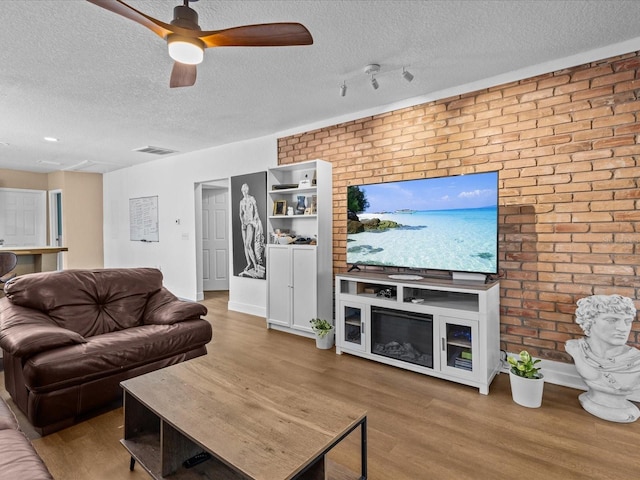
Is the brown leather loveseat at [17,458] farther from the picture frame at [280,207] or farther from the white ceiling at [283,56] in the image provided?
the picture frame at [280,207]

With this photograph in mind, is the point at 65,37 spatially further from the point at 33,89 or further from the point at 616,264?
the point at 616,264

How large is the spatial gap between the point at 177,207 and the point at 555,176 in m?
5.55

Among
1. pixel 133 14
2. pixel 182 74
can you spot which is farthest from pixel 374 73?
pixel 133 14

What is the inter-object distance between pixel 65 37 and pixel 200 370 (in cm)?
242

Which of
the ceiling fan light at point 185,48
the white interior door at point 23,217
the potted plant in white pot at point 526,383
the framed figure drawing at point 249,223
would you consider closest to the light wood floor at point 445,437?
the potted plant in white pot at point 526,383

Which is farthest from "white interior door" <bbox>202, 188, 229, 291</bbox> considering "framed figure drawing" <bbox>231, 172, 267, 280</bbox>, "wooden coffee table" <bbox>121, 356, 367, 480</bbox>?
"wooden coffee table" <bbox>121, 356, 367, 480</bbox>

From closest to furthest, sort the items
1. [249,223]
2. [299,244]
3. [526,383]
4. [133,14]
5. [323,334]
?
[133,14] < [526,383] < [323,334] < [299,244] < [249,223]

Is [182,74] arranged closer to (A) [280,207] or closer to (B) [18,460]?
(B) [18,460]

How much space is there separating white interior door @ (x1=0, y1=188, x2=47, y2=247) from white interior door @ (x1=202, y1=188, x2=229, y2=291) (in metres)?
4.17

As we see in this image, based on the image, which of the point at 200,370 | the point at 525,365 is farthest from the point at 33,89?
the point at 525,365

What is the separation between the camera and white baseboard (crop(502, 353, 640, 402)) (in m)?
2.60

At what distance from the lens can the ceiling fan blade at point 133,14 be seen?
4.78ft

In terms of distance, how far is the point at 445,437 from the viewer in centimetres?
203

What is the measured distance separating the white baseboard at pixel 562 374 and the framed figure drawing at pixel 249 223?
3.35 meters
